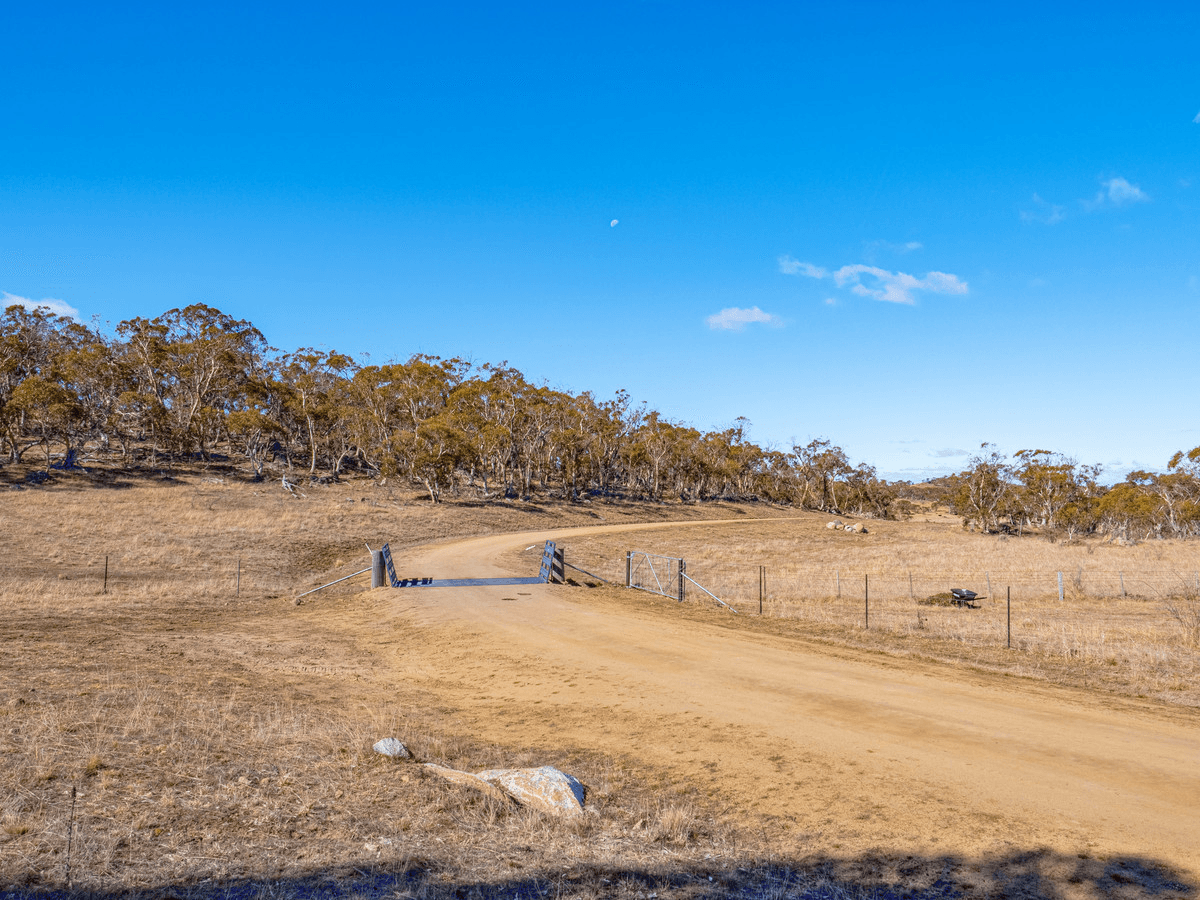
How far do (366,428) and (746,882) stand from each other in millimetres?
67502

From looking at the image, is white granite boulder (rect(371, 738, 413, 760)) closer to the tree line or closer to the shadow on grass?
the shadow on grass

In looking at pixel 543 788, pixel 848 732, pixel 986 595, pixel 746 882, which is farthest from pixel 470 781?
pixel 986 595

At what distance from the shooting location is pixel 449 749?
936 cm

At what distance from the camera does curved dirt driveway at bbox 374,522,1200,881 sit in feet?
24.5

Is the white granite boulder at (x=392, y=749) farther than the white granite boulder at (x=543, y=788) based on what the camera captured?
Yes

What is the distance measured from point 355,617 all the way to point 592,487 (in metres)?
65.8

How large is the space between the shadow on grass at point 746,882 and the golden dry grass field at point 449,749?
0.08 feet

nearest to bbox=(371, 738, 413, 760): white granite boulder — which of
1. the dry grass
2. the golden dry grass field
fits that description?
the golden dry grass field

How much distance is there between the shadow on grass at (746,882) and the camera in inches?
204

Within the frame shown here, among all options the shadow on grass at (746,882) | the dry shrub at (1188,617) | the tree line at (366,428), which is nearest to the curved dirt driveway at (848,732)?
the shadow on grass at (746,882)

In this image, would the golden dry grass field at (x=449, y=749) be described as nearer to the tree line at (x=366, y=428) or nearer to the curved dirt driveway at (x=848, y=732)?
the curved dirt driveway at (x=848, y=732)

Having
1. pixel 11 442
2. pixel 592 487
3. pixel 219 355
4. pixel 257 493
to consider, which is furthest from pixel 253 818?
pixel 592 487

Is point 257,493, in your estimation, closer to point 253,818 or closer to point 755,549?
point 755,549

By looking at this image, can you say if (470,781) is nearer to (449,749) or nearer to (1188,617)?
(449,749)
